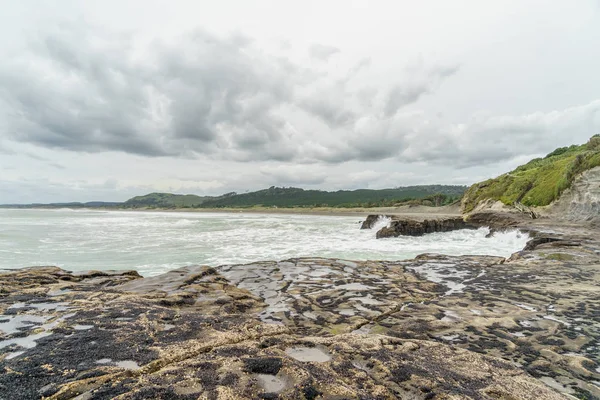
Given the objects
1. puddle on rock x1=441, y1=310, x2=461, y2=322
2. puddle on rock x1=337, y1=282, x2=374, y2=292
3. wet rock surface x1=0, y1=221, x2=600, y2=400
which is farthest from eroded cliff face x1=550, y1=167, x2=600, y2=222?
puddle on rock x1=441, y1=310, x2=461, y2=322

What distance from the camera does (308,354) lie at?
290 cm

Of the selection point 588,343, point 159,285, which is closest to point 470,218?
point 588,343

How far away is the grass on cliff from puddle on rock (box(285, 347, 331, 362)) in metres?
34.4

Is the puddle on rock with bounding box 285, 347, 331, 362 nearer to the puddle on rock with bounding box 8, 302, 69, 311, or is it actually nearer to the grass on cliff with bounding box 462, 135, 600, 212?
the puddle on rock with bounding box 8, 302, 69, 311

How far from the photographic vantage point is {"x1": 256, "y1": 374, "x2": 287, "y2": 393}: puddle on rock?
2158mm

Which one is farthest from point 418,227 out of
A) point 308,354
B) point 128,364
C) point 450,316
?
point 128,364

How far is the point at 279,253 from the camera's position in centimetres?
1612

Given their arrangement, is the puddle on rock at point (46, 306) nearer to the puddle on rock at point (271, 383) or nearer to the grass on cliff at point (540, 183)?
the puddle on rock at point (271, 383)

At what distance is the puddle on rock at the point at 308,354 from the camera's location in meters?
2.79

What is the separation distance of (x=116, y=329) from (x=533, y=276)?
9000mm

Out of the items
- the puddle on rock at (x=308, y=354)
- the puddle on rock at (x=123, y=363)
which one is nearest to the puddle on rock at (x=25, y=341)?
the puddle on rock at (x=123, y=363)

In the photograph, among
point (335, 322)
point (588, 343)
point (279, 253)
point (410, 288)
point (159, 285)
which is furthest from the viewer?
point (279, 253)

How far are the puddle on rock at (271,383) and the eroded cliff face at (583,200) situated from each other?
27.9 m

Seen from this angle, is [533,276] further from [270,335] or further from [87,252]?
[87,252]
